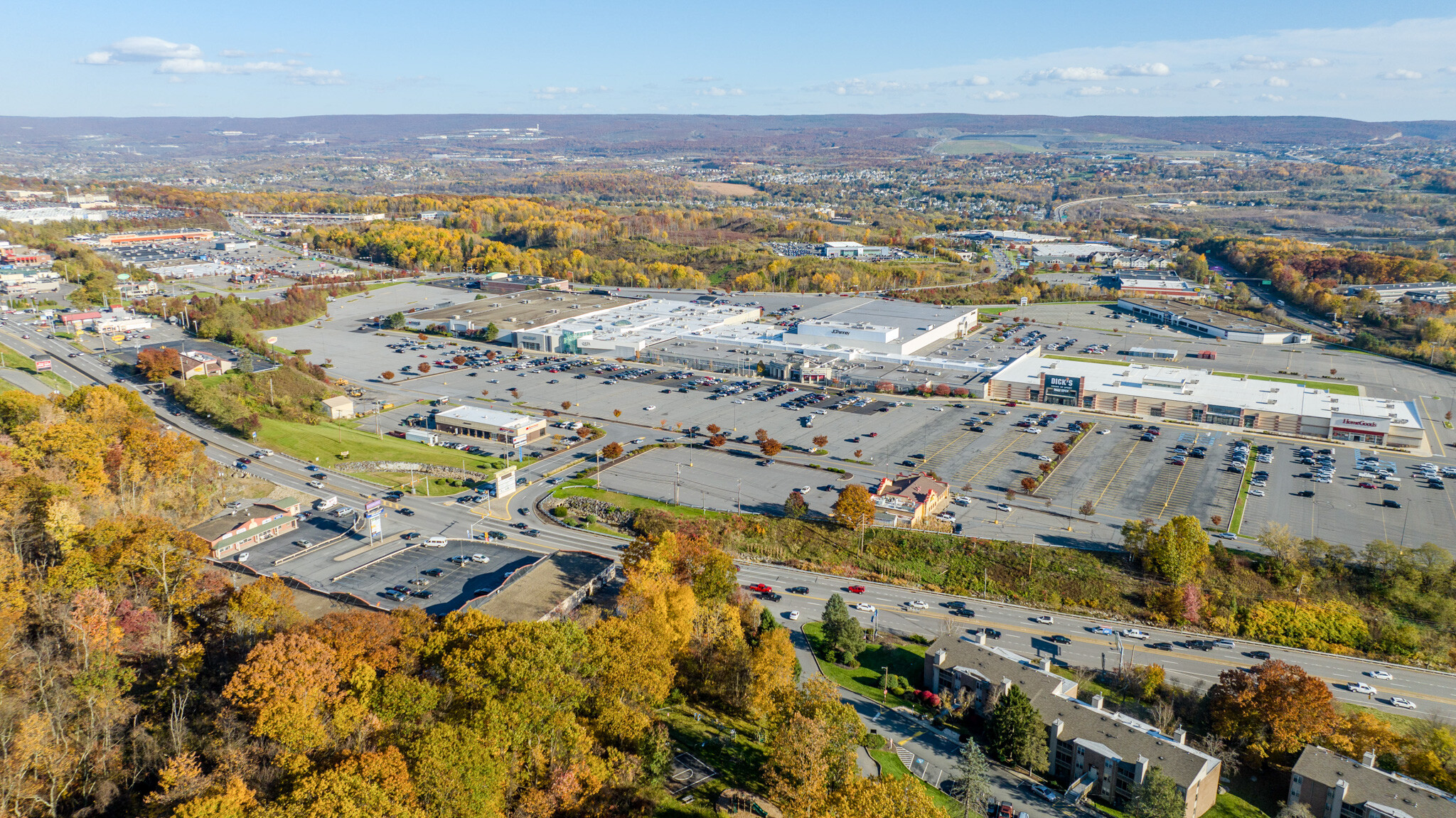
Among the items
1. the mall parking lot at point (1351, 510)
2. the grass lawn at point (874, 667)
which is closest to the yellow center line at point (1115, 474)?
the mall parking lot at point (1351, 510)

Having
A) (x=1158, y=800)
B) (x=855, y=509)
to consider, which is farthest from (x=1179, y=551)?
(x=1158, y=800)

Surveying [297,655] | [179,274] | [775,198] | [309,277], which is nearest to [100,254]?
[179,274]

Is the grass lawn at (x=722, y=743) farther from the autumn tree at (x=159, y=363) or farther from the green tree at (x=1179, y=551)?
the autumn tree at (x=159, y=363)

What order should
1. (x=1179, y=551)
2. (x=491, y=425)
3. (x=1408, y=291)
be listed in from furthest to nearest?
(x=1408, y=291) → (x=491, y=425) → (x=1179, y=551)

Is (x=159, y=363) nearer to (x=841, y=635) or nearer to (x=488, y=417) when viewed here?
(x=488, y=417)

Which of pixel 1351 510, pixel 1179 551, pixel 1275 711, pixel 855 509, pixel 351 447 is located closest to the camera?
pixel 1275 711

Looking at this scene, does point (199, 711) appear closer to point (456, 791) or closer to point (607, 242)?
point (456, 791)
